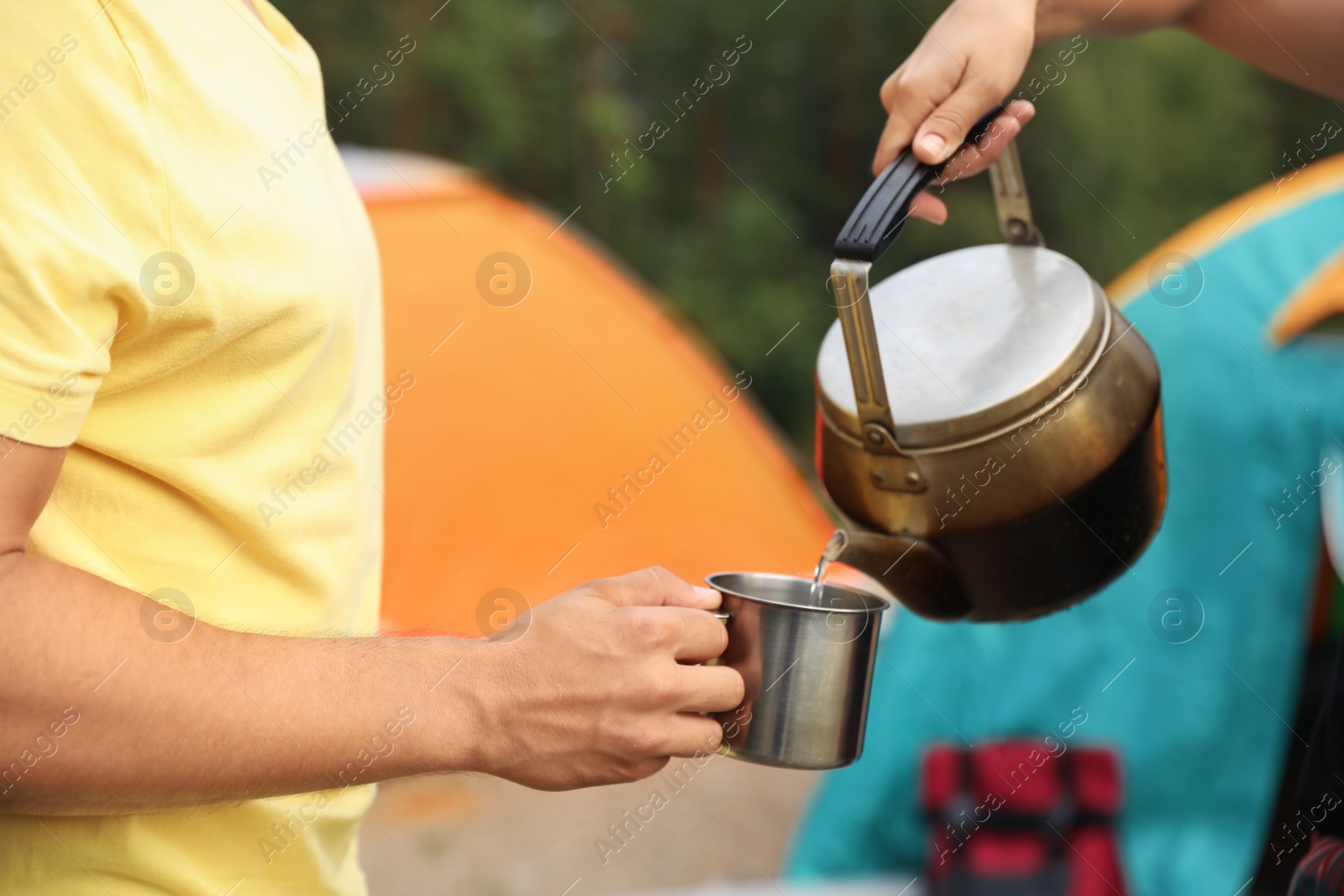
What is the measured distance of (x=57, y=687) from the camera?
0.54 metres

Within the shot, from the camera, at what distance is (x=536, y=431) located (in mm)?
2967

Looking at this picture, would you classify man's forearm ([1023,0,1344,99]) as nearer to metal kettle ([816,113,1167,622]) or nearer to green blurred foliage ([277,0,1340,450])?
metal kettle ([816,113,1167,622])

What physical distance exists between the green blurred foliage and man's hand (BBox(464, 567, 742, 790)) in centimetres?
513

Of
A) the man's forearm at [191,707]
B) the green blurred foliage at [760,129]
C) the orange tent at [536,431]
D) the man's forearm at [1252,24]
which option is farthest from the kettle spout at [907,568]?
the green blurred foliage at [760,129]

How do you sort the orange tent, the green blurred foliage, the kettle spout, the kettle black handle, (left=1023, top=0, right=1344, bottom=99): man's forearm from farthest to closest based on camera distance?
1. the green blurred foliage
2. the orange tent
3. (left=1023, top=0, right=1344, bottom=99): man's forearm
4. the kettle spout
5. the kettle black handle

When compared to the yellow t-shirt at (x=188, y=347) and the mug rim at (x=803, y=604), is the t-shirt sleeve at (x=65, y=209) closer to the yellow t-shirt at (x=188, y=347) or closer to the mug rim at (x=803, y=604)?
the yellow t-shirt at (x=188, y=347)

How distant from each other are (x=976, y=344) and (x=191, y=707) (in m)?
0.60

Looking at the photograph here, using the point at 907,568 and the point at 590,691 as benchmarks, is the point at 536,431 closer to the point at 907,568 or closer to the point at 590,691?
the point at 907,568

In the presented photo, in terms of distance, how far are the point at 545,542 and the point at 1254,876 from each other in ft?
5.56

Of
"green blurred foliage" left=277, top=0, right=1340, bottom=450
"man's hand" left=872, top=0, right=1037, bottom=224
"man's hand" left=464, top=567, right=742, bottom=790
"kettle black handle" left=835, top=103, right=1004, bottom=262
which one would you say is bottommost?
"green blurred foliage" left=277, top=0, right=1340, bottom=450

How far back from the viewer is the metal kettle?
2.70ft

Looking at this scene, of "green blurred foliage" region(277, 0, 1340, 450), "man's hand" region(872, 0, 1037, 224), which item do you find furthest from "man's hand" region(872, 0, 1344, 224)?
"green blurred foliage" region(277, 0, 1340, 450)

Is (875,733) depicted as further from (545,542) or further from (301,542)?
(301,542)

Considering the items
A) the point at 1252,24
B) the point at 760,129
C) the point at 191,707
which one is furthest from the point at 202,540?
the point at 760,129
